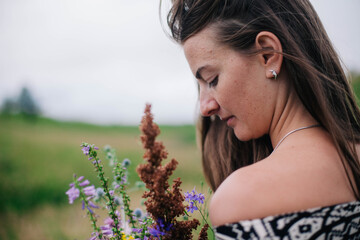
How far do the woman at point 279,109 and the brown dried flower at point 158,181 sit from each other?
0.58 feet

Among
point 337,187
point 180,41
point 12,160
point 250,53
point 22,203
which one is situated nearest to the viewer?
point 337,187

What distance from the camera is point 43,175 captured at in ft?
22.4

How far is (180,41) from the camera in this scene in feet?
6.39

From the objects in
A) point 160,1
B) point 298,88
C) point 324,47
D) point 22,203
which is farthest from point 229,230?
point 22,203

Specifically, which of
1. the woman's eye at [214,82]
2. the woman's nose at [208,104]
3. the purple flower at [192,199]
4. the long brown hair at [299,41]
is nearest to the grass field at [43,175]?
the purple flower at [192,199]

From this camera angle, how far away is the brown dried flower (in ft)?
3.65

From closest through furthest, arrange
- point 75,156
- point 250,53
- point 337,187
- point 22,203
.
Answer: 1. point 337,187
2. point 250,53
3. point 22,203
4. point 75,156

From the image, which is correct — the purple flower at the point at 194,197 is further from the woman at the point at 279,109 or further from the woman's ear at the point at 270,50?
the woman's ear at the point at 270,50

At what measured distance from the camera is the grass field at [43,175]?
13.3ft

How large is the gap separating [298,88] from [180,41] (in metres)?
0.81

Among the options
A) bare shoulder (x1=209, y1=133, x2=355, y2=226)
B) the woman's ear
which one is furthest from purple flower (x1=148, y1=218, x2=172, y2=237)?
the woman's ear

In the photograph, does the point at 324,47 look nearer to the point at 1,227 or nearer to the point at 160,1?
the point at 160,1

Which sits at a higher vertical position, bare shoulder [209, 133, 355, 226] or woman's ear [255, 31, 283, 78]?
woman's ear [255, 31, 283, 78]

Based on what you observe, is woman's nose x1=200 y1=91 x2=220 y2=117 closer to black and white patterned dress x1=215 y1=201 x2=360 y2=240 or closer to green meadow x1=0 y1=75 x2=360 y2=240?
black and white patterned dress x1=215 y1=201 x2=360 y2=240
